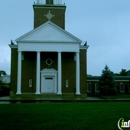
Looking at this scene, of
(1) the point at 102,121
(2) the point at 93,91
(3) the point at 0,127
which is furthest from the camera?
(2) the point at 93,91

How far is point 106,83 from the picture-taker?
38156 millimetres

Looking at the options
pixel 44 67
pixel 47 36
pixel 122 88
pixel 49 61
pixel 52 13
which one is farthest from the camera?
pixel 122 88

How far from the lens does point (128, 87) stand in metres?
48.7

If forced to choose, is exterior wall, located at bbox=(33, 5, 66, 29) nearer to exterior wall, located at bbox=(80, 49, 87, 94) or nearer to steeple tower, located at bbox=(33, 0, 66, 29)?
steeple tower, located at bbox=(33, 0, 66, 29)

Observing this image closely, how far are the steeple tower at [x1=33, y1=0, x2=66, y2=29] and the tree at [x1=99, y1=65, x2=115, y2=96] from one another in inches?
405

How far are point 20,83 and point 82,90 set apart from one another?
27.2 feet

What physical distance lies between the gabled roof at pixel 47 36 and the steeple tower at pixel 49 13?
4166 mm

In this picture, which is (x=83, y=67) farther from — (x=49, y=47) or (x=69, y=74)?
(x=49, y=47)

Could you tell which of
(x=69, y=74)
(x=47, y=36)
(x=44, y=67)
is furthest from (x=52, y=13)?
(x=69, y=74)

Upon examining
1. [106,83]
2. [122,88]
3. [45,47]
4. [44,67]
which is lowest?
[122,88]

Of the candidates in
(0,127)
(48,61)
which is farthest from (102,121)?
(48,61)

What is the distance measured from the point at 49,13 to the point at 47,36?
18.6ft

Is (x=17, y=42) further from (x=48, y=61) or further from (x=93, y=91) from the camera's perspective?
(x=93, y=91)

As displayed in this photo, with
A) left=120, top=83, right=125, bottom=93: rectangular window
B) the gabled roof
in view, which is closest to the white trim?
the gabled roof
